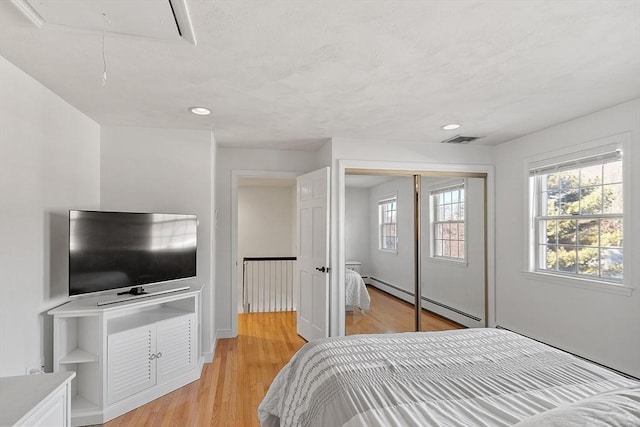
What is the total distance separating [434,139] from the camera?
13.2 ft

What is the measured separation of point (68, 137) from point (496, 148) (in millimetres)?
4533

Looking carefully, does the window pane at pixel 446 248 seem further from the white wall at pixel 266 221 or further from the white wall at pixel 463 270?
the white wall at pixel 266 221

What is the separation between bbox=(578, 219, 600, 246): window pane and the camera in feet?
10.3

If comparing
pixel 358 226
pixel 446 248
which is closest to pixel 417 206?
pixel 446 248

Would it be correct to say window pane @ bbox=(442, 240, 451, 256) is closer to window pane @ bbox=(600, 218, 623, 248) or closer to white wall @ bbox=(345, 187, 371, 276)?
white wall @ bbox=(345, 187, 371, 276)

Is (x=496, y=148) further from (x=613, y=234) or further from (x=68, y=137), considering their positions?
(x=68, y=137)

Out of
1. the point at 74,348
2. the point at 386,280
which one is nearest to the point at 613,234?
the point at 386,280

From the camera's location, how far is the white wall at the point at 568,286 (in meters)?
2.79

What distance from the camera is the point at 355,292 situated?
13.0ft

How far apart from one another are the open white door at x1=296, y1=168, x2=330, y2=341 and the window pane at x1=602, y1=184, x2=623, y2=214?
2.60 metres

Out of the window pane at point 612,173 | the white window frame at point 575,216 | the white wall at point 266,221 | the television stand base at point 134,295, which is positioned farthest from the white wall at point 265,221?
the window pane at point 612,173

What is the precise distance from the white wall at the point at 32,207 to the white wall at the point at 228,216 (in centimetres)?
168

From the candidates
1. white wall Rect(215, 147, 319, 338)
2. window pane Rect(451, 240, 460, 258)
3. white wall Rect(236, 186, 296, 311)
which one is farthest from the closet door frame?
white wall Rect(236, 186, 296, 311)

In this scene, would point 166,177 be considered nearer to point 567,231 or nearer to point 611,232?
point 567,231
